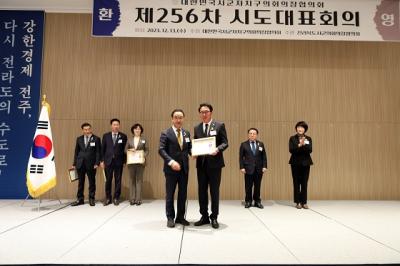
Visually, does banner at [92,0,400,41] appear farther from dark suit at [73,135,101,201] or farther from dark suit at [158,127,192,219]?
dark suit at [158,127,192,219]

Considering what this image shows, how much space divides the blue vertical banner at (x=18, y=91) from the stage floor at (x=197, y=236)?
115cm

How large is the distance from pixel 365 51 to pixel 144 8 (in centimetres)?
465

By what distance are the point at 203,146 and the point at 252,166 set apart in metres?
1.82

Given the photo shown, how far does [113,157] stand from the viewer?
5.32 metres

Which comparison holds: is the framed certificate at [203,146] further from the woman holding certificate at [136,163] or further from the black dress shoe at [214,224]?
the woman holding certificate at [136,163]

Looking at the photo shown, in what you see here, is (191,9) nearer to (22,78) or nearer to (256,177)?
(256,177)

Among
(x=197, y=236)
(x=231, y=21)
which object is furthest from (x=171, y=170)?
(x=231, y=21)

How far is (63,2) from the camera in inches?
236

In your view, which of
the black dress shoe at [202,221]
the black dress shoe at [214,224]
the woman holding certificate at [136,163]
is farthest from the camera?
the woman holding certificate at [136,163]

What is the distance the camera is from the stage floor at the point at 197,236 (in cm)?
259

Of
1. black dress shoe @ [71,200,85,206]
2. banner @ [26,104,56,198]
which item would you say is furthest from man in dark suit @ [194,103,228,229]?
banner @ [26,104,56,198]

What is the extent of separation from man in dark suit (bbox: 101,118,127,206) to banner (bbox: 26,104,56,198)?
Result: 87cm

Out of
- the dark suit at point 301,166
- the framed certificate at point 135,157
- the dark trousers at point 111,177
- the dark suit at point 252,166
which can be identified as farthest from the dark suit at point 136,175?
the dark suit at point 301,166

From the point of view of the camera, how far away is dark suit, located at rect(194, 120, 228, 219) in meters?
3.72
